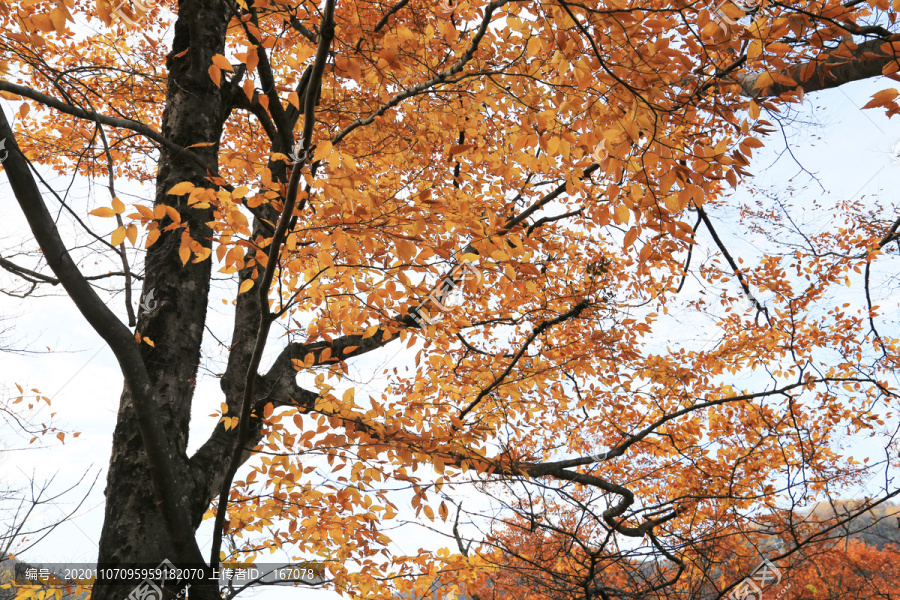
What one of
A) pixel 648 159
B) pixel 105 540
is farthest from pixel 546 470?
pixel 105 540

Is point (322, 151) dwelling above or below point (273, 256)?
above

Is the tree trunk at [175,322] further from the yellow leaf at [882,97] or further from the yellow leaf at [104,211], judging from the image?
the yellow leaf at [882,97]

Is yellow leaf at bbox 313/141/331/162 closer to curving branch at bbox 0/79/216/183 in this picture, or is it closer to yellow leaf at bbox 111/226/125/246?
yellow leaf at bbox 111/226/125/246

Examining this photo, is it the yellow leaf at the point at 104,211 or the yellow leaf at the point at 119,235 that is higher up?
the yellow leaf at the point at 119,235

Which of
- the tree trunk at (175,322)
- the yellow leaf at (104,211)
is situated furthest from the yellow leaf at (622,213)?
the tree trunk at (175,322)

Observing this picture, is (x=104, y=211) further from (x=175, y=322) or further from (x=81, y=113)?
(x=175, y=322)

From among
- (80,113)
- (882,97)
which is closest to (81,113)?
(80,113)

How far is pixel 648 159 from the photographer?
2871 millimetres

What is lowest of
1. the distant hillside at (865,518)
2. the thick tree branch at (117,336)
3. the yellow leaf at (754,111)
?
the distant hillside at (865,518)

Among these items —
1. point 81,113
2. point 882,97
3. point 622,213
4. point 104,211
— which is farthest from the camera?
point 81,113

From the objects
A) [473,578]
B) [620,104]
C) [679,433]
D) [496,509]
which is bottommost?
[473,578]

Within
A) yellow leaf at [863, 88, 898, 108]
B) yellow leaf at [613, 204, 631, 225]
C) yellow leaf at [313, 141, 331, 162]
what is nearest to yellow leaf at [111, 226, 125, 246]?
yellow leaf at [313, 141, 331, 162]

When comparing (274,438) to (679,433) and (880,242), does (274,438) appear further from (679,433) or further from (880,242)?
(880,242)

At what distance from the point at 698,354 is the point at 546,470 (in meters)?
4.14
